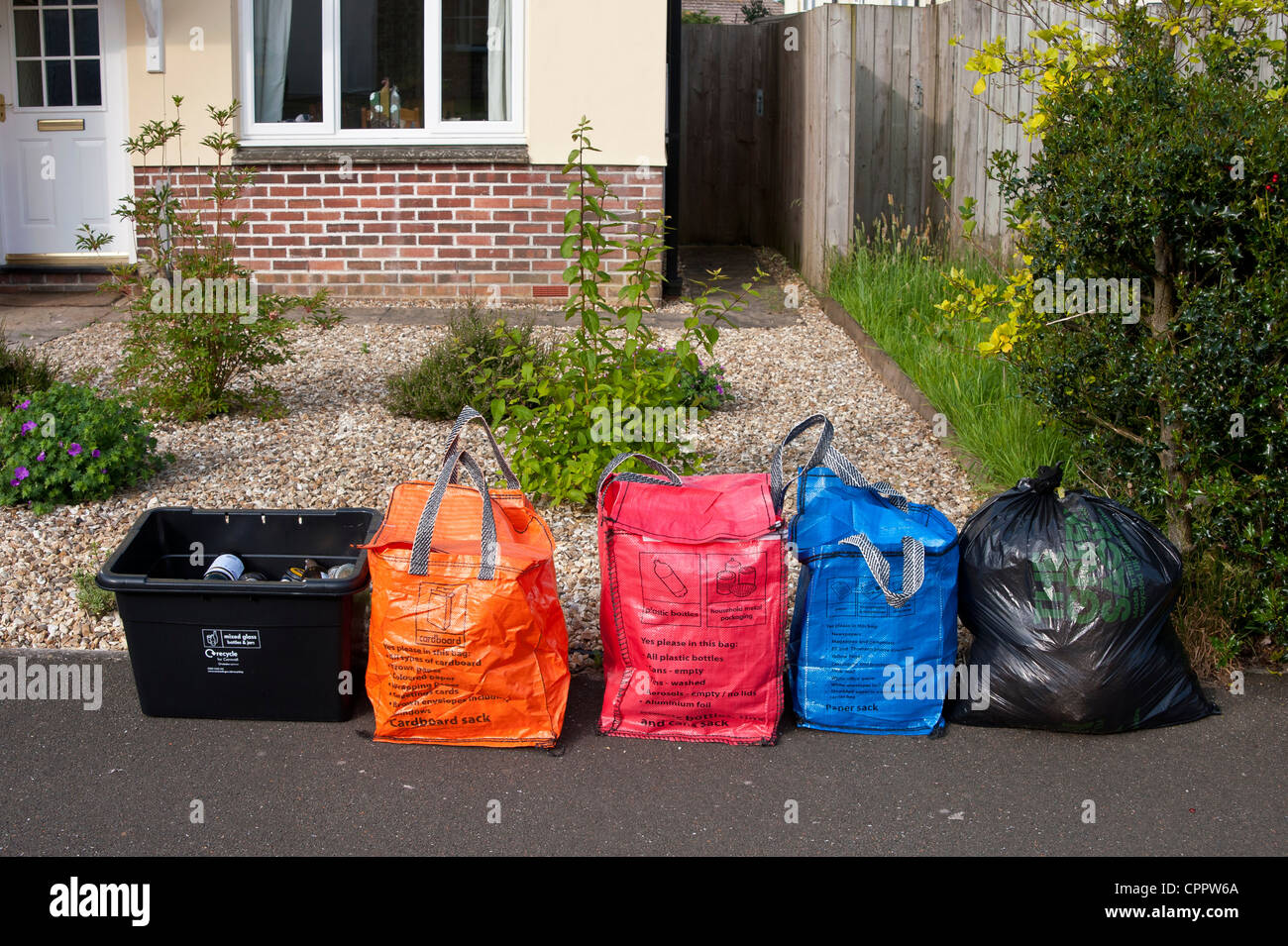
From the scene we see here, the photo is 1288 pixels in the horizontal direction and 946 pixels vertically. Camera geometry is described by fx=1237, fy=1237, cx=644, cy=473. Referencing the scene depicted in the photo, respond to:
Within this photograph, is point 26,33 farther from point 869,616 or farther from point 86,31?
point 869,616

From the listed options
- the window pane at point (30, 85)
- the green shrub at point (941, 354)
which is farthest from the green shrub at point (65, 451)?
the window pane at point (30, 85)

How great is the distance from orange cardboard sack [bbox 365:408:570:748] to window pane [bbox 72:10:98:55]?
7799 millimetres

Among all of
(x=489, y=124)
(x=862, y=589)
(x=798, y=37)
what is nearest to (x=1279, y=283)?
(x=862, y=589)

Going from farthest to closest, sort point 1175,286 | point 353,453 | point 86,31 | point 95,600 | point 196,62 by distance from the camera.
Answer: point 86,31, point 196,62, point 353,453, point 95,600, point 1175,286

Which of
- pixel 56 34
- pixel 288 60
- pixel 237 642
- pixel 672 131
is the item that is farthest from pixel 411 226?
pixel 237 642

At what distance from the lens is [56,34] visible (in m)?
9.92

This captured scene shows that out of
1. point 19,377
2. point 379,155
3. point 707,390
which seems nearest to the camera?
point 19,377

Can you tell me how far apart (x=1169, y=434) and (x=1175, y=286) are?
1.74ft

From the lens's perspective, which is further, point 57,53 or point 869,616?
point 57,53

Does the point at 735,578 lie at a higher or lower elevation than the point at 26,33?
lower

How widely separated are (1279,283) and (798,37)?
319 inches

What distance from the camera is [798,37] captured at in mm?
11336

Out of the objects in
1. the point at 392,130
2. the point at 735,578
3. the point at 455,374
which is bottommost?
the point at 735,578

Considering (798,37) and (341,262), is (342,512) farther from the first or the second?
(798,37)
